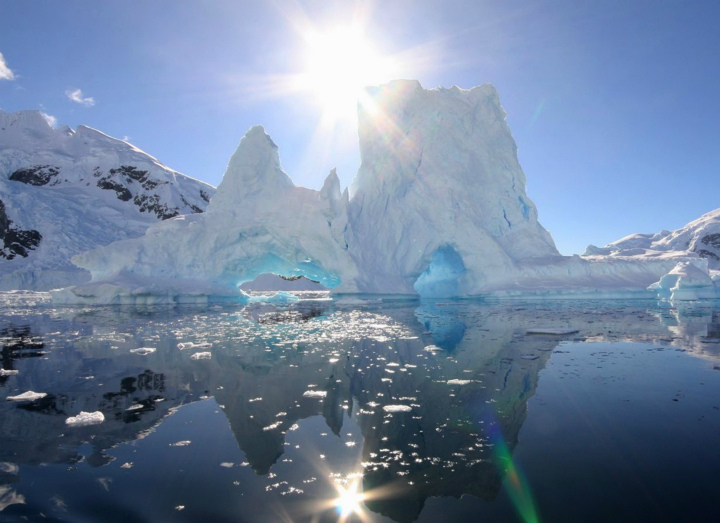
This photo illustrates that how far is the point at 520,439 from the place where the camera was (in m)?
4.29

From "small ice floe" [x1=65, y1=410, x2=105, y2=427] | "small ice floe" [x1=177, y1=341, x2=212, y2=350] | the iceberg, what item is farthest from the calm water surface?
the iceberg

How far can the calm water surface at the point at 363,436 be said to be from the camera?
3041 mm

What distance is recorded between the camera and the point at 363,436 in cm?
442

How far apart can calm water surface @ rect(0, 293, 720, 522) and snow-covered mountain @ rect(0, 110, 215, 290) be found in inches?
1807

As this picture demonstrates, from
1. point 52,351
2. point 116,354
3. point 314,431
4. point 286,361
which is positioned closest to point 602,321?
point 286,361

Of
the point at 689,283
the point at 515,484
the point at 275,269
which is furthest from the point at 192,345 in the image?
the point at 689,283

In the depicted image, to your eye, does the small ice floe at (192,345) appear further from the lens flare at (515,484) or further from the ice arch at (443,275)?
the ice arch at (443,275)

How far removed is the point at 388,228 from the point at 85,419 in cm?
2586

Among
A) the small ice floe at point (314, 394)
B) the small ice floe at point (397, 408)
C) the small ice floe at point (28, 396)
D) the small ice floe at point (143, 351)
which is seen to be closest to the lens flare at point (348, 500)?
the small ice floe at point (397, 408)

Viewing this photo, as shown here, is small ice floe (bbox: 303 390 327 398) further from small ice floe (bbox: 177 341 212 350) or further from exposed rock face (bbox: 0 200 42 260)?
exposed rock face (bbox: 0 200 42 260)

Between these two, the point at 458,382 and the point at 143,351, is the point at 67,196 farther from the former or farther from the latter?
the point at 458,382

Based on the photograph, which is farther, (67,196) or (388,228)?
(67,196)

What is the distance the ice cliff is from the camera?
27.1 m

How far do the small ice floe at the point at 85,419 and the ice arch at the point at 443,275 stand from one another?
86.8ft
